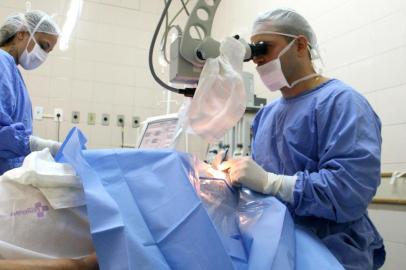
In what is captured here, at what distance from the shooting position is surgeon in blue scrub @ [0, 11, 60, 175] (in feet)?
5.39

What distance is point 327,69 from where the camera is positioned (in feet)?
8.62

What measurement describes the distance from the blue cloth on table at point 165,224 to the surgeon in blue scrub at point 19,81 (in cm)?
82

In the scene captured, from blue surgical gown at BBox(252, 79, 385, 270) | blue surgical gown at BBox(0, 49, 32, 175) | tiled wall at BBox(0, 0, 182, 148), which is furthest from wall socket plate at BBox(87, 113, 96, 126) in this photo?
blue surgical gown at BBox(252, 79, 385, 270)

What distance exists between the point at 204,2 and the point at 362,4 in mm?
1552

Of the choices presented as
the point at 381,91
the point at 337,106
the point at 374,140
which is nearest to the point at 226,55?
the point at 337,106

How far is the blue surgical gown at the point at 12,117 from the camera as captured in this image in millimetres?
1615

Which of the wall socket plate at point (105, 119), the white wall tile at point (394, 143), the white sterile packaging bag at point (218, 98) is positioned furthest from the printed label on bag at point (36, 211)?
the wall socket plate at point (105, 119)

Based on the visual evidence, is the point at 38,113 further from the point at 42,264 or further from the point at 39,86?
the point at 42,264

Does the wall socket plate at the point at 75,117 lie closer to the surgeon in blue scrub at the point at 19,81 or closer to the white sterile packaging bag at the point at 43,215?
the surgeon in blue scrub at the point at 19,81

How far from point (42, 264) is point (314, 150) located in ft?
2.64

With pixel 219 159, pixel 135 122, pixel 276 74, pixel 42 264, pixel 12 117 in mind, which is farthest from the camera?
pixel 135 122

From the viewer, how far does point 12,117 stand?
1756 millimetres

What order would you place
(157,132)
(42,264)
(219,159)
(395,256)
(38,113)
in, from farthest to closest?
(38,113) < (157,132) < (395,256) < (219,159) < (42,264)

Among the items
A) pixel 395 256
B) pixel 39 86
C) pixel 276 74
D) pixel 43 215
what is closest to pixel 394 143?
pixel 395 256
